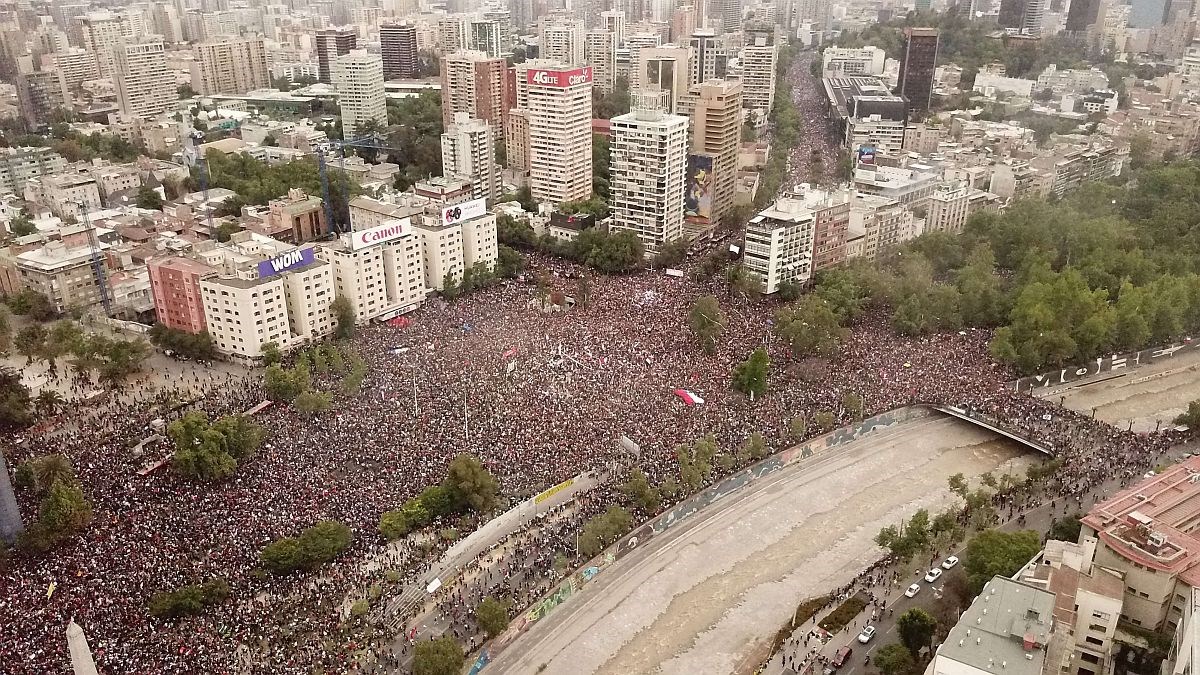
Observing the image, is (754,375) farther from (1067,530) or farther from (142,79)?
(142,79)

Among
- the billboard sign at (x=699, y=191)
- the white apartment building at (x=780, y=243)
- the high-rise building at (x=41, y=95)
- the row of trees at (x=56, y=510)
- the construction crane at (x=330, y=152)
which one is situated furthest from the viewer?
the high-rise building at (x=41, y=95)

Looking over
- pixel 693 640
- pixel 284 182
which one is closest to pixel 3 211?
pixel 284 182

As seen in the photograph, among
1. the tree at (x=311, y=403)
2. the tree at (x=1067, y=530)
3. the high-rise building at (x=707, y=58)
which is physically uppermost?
the high-rise building at (x=707, y=58)

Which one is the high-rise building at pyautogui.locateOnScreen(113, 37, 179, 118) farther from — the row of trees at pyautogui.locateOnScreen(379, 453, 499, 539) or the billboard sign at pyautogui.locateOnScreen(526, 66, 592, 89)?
the row of trees at pyautogui.locateOnScreen(379, 453, 499, 539)

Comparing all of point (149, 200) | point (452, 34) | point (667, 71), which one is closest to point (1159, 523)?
point (149, 200)

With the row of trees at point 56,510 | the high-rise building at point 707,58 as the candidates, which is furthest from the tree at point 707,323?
the high-rise building at point 707,58

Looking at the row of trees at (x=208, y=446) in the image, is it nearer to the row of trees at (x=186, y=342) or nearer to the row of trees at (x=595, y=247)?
A: the row of trees at (x=186, y=342)
